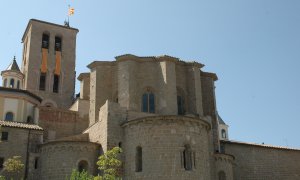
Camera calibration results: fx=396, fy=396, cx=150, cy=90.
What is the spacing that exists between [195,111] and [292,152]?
1130 cm

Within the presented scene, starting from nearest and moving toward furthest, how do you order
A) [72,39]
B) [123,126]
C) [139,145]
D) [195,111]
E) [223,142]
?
[139,145], [123,126], [195,111], [223,142], [72,39]

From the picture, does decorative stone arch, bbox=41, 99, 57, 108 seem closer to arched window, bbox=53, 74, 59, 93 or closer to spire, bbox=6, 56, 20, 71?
arched window, bbox=53, 74, 59, 93

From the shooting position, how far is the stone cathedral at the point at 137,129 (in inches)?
891

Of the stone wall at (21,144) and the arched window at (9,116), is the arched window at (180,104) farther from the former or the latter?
the arched window at (9,116)

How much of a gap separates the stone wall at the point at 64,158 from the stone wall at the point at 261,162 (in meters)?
12.3

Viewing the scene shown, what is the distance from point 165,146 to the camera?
73.1ft

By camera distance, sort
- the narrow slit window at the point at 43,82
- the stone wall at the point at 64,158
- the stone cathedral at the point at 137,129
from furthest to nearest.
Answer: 1. the narrow slit window at the point at 43,82
2. the stone wall at the point at 64,158
3. the stone cathedral at the point at 137,129

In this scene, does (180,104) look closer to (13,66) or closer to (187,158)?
(187,158)

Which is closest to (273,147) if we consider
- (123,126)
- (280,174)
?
(280,174)

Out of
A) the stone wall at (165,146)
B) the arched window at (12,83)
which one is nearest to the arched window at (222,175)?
the stone wall at (165,146)

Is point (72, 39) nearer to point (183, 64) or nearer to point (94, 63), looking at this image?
point (94, 63)

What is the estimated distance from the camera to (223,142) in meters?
31.8

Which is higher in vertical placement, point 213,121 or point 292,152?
point 213,121

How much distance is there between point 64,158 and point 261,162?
16.9m
